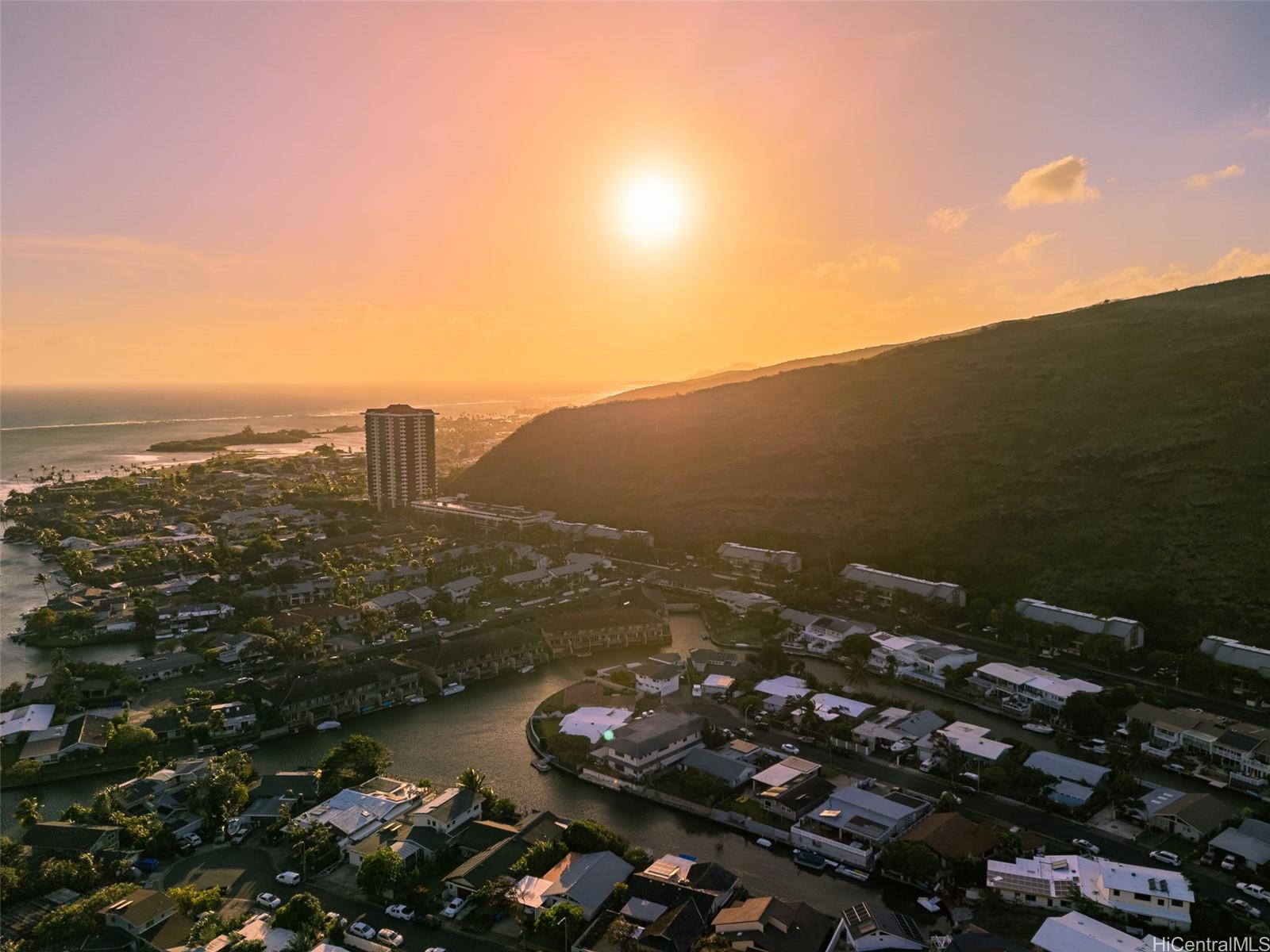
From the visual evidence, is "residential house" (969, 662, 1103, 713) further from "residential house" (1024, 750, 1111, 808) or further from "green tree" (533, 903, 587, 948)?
"green tree" (533, 903, 587, 948)

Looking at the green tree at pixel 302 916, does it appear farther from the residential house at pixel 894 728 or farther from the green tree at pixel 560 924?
the residential house at pixel 894 728

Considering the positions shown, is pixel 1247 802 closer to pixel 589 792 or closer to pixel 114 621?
pixel 589 792

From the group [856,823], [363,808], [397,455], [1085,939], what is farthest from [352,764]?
[397,455]

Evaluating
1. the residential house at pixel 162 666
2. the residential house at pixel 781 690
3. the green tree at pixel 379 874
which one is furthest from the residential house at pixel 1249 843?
the residential house at pixel 162 666

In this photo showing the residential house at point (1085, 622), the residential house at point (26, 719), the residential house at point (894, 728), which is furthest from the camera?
the residential house at point (1085, 622)

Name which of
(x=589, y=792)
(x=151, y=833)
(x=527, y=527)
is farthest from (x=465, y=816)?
(x=527, y=527)

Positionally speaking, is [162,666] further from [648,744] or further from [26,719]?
[648,744]

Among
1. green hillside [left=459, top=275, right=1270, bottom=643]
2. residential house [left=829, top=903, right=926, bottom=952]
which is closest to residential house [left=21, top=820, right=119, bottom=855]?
residential house [left=829, top=903, right=926, bottom=952]
